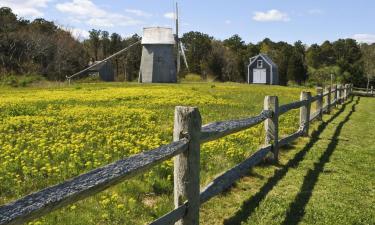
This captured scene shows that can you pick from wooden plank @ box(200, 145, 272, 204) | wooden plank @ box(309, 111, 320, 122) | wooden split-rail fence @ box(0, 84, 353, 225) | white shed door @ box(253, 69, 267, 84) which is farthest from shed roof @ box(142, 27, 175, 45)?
wooden plank @ box(200, 145, 272, 204)

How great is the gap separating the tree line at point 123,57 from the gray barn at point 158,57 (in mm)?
14691

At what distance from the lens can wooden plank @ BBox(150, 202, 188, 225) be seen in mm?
4673

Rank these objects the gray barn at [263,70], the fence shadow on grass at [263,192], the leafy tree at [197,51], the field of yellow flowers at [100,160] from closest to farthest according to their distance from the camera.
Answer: the field of yellow flowers at [100,160], the fence shadow on grass at [263,192], the gray barn at [263,70], the leafy tree at [197,51]

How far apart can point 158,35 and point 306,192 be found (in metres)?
59.6

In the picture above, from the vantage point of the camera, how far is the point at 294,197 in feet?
24.9

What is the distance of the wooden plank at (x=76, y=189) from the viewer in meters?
3.00

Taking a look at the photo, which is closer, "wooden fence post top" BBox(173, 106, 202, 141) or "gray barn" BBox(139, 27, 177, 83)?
"wooden fence post top" BBox(173, 106, 202, 141)

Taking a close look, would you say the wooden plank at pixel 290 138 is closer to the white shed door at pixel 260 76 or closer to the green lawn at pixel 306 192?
the green lawn at pixel 306 192

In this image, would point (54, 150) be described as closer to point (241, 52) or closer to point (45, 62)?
point (45, 62)

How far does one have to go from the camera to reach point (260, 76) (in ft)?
255

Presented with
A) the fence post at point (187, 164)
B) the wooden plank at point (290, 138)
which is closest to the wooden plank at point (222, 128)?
the fence post at point (187, 164)

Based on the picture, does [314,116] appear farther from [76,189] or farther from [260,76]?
[260,76]

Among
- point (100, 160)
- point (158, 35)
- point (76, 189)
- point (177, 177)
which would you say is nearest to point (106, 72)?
point (158, 35)

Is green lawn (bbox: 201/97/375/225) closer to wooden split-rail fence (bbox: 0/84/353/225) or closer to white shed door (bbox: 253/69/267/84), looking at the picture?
wooden split-rail fence (bbox: 0/84/353/225)
